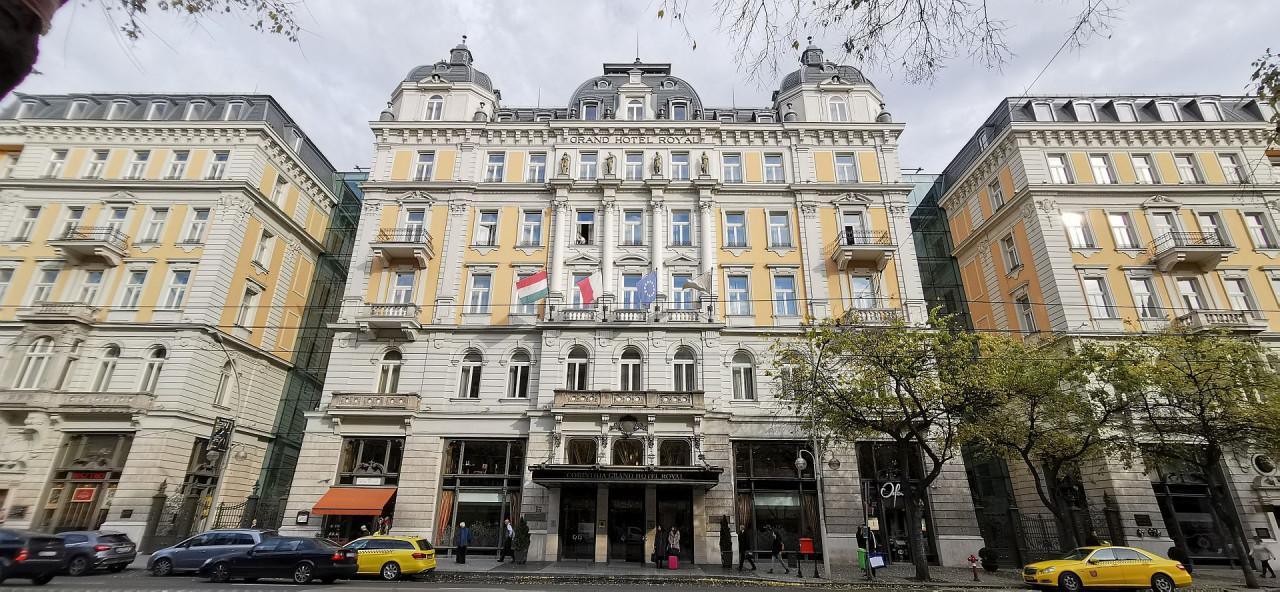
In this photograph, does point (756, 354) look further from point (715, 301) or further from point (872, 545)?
point (872, 545)

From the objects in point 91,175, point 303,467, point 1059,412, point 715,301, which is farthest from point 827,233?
point 91,175

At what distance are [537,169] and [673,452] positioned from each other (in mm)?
17864

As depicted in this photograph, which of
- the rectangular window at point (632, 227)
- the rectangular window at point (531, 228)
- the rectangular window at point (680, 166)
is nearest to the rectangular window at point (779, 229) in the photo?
the rectangular window at point (680, 166)

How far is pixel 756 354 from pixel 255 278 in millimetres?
28218

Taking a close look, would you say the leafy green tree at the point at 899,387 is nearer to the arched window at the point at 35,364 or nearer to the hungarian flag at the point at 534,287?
the hungarian flag at the point at 534,287

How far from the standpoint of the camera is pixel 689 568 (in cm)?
2408

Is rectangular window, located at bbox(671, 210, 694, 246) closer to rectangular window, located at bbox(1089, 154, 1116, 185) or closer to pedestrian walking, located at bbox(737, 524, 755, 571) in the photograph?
pedestrian walking, located at bbox(737, 524, 755, 571)

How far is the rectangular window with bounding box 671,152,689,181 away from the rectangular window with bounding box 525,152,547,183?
7.37m

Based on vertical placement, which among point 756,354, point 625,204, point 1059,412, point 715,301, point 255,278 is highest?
point 625,204

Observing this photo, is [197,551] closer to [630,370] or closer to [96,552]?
[96,552]

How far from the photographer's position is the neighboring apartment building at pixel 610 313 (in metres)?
26.5

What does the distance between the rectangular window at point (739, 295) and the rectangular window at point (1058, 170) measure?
60.3 ft

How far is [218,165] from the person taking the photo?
3422 cm

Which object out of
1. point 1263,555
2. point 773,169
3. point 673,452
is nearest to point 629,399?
point 673,452
